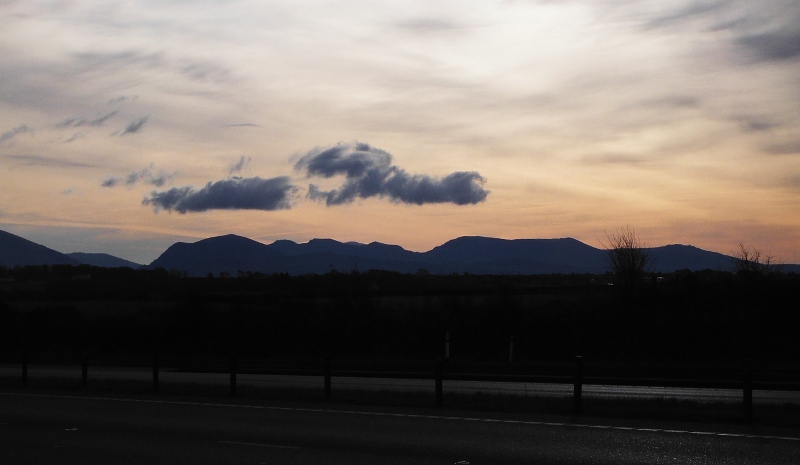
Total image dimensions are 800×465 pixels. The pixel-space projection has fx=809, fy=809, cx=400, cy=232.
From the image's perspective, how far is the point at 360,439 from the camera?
12.6 meters

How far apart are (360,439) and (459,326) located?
28.9m

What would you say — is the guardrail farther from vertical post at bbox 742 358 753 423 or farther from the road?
vertical post at bbox 742 358 753 423

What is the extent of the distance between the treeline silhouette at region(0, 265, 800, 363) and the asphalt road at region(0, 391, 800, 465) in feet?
70.9

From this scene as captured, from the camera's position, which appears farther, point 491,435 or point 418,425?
point 418,425

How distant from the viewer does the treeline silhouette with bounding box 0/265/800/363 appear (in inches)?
1426

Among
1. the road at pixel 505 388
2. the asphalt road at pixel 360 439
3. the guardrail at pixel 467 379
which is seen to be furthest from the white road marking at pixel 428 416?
the road at pixel 505 388

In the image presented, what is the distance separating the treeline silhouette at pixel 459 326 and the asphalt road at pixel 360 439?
21.6 meters

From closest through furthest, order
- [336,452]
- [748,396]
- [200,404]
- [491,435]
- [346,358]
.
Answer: [336,452]
[491,435]
[748,396]
[200,404]
[346,358]

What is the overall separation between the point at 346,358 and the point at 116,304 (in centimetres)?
4164

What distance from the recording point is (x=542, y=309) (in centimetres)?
4366

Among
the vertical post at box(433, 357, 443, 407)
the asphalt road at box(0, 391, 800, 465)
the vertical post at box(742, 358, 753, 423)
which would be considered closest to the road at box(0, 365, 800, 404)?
the vertical post at box(433, 357, 443, 407)

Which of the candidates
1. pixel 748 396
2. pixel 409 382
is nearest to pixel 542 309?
pixel 409 382

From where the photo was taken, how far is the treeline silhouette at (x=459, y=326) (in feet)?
119

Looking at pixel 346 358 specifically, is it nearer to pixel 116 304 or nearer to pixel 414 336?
pixel 414 336
